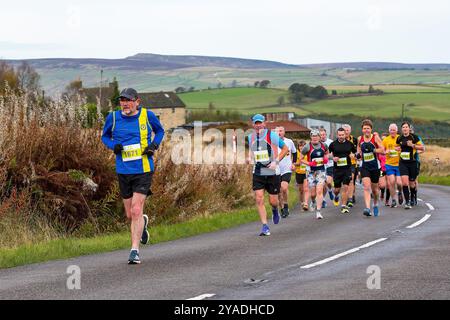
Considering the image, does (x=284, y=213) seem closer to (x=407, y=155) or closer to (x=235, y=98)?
(x=407, y=155)

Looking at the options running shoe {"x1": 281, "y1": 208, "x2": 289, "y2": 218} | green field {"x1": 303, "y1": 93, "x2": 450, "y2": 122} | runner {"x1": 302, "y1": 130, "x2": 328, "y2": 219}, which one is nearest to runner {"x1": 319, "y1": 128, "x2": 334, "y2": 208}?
runner {"x1": 302, "y1": 130, "x2": 328, "y2": 219}

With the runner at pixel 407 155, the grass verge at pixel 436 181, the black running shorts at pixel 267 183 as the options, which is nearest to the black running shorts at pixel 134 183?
the black running shorts at pixel 267 183

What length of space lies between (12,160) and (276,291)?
27.7ft

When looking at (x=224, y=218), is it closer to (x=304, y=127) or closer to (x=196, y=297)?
(x=196, y=297)

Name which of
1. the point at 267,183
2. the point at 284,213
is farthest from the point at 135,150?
the point at 284,213

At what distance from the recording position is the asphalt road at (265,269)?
923 cm

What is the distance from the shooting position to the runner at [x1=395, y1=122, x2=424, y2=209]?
23.6m

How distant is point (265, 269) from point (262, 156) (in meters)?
5.47

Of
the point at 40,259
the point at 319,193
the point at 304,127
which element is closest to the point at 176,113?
the point at 304,127

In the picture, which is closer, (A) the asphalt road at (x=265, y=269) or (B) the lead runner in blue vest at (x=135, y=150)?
(A) the asphalt road at (x=265, y=269)

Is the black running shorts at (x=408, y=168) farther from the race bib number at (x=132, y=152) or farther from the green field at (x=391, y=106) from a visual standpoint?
the green field at (x=391, y=106)

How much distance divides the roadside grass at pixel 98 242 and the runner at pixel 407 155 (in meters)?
5.53

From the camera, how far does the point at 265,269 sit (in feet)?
36.7

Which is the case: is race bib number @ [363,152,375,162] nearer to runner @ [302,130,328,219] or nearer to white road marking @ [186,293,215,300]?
runner @ [302,130,328,219]
